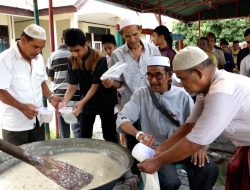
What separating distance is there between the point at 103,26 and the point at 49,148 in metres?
12.9

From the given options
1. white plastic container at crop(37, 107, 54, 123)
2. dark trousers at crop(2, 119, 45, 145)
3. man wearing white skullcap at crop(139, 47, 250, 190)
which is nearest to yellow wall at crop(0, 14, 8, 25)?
dark trousers at crop(2, 119, 45, 145)

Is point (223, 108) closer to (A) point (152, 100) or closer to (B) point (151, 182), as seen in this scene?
(B) point (151, 182)

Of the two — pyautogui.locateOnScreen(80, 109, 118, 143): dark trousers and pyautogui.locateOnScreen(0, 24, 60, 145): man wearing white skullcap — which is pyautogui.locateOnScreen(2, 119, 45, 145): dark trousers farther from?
pyautogui.locateOnScreen(80, 109, 118, 143): dark trousers

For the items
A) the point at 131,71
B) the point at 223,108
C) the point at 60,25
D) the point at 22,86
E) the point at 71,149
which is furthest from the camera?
the point at 60,25

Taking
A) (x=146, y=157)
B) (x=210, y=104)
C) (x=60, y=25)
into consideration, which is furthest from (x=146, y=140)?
(x=60, y=25)

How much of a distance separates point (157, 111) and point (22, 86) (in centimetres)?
120

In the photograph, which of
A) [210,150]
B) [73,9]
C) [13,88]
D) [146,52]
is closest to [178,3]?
[73,9]

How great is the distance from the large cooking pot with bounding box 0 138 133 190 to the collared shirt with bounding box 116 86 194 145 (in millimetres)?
286

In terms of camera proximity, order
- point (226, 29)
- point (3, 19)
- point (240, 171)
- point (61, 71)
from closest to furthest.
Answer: point (240, 171) < point (61, 71) < point (3, 19) < point (226, 29)

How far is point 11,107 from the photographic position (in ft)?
8.75

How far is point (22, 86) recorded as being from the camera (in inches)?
104

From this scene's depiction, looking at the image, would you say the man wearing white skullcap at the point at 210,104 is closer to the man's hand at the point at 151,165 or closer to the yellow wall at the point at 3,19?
the man's hand at the point at 151,165

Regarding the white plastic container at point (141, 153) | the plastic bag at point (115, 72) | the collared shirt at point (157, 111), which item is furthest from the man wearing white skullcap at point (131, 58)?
the white plastic container at point (141, 153)

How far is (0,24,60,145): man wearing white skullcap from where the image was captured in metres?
2.51
